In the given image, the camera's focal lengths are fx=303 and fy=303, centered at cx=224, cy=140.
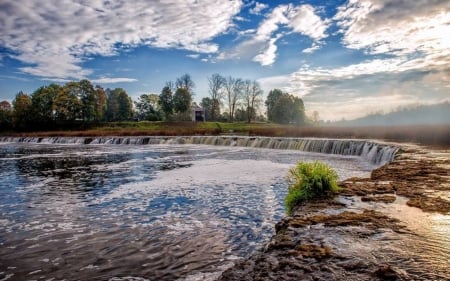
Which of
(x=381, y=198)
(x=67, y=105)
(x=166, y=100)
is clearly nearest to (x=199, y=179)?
(x=381, y=198)

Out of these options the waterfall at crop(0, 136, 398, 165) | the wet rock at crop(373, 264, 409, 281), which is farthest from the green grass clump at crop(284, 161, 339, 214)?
the waterfall at crop(0, 136, 398, 165)

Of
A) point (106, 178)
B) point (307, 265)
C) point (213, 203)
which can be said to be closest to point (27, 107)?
point (106, 178)

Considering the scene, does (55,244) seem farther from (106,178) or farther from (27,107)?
(27,107)

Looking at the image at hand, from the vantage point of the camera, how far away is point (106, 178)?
15578 millimetres

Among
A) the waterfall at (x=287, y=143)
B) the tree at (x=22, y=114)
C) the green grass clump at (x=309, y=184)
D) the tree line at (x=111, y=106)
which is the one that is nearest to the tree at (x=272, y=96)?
the tree line at (x=111, y=106)

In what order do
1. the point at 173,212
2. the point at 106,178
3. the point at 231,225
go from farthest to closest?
the point at 106,178, the point at 173,212, the point at 231,225

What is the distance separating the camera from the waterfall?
67.7 feet

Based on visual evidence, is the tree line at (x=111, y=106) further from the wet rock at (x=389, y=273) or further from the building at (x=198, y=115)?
the wet rock at (x=389, y=273)

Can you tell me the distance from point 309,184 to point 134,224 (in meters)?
4.66

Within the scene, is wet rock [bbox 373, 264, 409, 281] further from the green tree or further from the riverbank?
the green tree

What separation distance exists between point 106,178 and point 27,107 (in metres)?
78.2

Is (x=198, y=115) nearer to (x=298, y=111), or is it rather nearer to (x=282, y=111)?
(x=282, y=111)

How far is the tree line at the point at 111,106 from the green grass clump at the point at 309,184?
3094 inches

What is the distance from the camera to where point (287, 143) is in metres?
32.9
